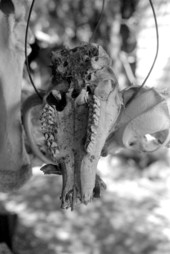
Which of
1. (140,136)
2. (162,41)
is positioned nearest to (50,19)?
(162,41)

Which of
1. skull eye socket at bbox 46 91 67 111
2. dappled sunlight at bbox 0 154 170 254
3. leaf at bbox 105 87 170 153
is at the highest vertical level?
skull eye socket at bbox 46 91 67 111

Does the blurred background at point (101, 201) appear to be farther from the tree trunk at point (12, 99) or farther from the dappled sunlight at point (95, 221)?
the tree trunk at point (12, 99)

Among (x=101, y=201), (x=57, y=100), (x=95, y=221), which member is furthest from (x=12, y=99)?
(x=101, y=201)

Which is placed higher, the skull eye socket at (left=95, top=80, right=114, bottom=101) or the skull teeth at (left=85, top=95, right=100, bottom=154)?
the skull eye socket at (left=95, top=80, right=114, bottom=101)

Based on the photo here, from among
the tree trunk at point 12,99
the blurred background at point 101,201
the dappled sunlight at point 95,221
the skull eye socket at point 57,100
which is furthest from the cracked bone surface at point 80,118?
the dappled sunlight at point 95,221

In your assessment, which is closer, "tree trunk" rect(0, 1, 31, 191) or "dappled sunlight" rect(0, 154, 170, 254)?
"tree trunk" rect(0, 1, 31, 191)

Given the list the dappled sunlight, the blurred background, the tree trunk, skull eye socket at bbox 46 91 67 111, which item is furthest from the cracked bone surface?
the dappled sunlight

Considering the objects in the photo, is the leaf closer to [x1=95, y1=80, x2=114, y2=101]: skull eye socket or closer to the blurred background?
[x1=95, y1=80, x2=114, y2=101]: skull eye socket
